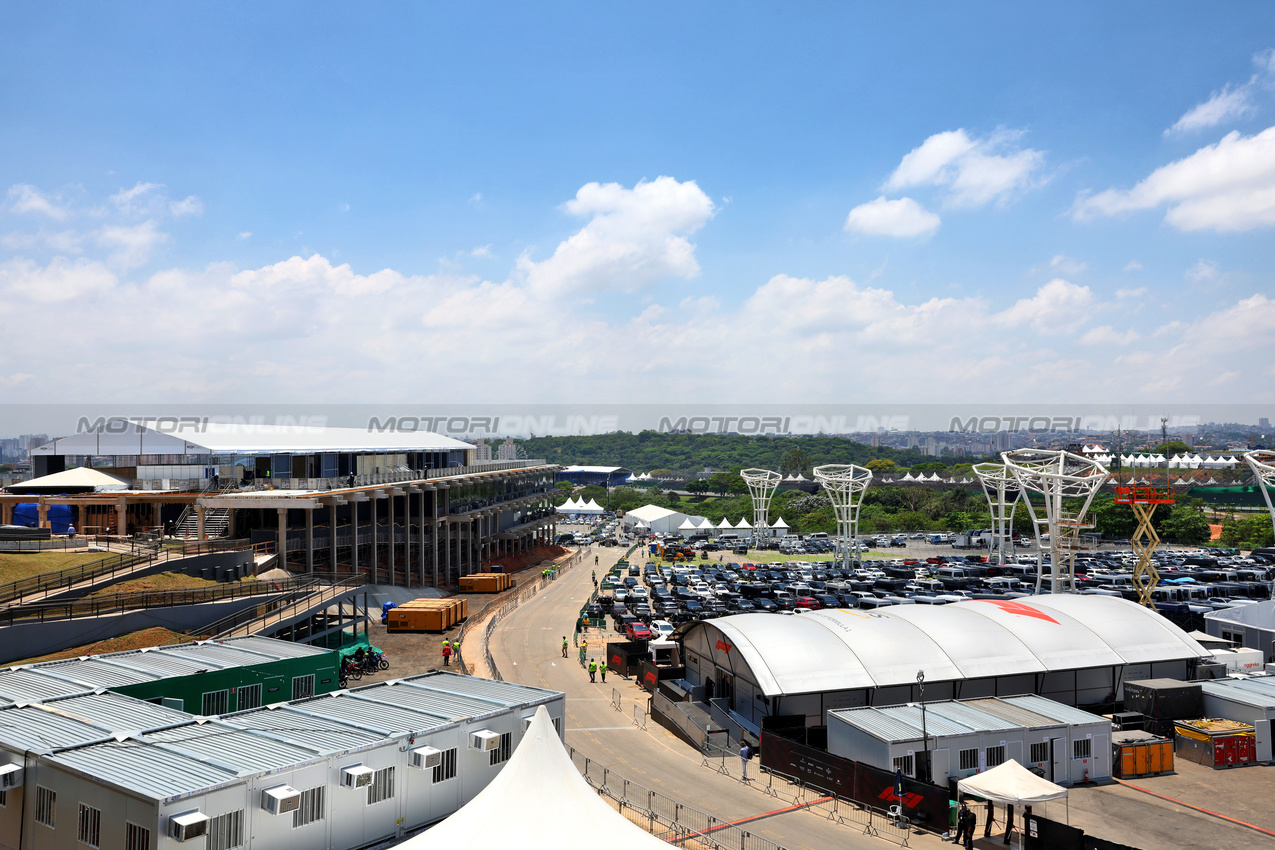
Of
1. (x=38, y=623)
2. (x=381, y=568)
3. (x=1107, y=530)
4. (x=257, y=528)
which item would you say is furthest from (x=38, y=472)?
(x=1107, y=530)

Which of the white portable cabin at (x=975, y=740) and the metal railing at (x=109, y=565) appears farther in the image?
the metal railing at (x=109, y=565)

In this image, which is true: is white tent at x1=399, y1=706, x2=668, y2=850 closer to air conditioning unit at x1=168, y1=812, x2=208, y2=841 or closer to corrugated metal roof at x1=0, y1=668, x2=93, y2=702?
air conditioning unit at x1=168, y1=812, x2=208, y2=841

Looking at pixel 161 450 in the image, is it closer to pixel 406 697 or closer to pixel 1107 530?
pixel 406 697

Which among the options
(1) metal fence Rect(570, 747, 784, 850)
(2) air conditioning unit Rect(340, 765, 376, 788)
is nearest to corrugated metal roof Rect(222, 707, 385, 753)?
(2) air conditioning unit Rect(340, 765, 376, 788)

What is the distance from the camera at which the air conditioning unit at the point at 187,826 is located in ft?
44.3

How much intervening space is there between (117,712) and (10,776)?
3792 mm

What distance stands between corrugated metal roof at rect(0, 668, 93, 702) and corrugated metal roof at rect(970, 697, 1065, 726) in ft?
89.4

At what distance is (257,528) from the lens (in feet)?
179

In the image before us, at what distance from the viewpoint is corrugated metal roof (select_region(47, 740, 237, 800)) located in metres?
14.2

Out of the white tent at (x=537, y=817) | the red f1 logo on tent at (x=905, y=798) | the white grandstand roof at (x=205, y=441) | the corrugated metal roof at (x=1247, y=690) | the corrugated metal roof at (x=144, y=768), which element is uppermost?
the white grandstand roof at (x=205, y=441)

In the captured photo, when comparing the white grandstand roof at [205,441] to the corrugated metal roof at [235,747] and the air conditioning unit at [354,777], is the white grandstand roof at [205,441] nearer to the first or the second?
the corrugated metal roof at [235,747]

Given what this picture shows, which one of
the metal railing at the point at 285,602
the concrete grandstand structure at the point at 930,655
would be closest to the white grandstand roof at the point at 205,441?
the metal railing at the point at 285,602

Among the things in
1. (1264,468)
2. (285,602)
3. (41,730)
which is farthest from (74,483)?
(1264,468)

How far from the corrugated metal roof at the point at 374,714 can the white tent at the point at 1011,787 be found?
13.9m
